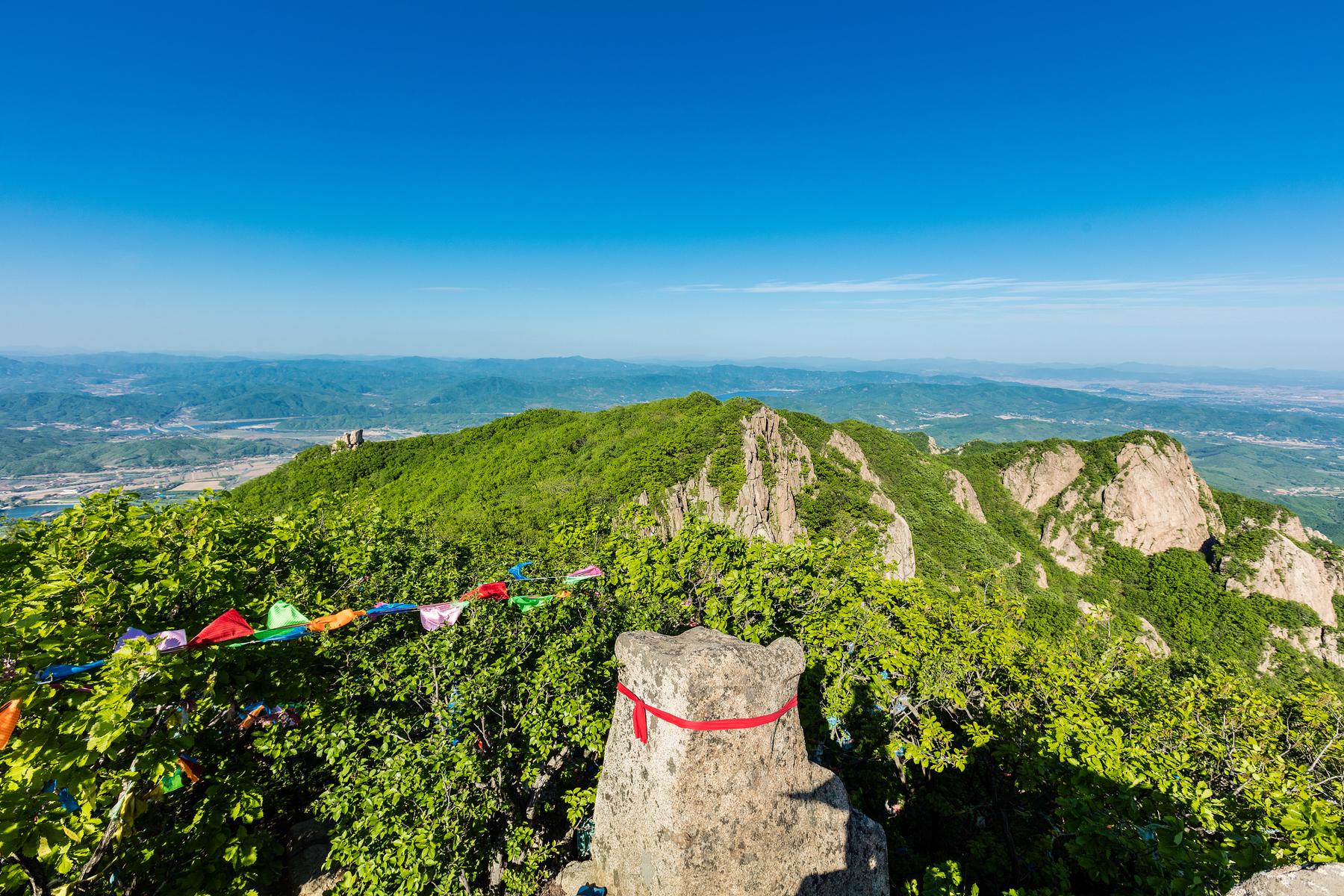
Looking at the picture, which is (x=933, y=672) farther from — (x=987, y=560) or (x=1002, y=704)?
(x=987, y=560)

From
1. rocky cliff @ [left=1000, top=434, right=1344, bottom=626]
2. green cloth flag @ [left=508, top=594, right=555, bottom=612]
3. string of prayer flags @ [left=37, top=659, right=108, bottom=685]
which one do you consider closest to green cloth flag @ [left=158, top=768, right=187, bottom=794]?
string of prayer flags @ [left=37, top=659, right=108, bottom=685]

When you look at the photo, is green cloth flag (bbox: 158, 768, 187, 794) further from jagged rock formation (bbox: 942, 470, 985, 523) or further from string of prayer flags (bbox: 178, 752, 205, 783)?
jagged rock formation (bbox: 942, 470, 985, 523)

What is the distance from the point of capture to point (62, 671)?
5.69 metres

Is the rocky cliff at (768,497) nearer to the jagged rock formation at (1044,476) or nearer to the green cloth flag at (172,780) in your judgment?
the green cloth flag at (172,780)

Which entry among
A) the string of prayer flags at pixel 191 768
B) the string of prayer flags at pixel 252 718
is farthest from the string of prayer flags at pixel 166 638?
the string of prayer flags at pixel 252 718

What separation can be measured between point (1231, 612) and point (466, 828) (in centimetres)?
8688

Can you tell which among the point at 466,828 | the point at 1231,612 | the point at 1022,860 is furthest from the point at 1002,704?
the point at 1231,612

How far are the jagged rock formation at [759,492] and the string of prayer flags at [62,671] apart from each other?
72.0 ft

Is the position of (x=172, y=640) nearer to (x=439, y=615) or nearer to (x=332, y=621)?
(x=332, y=621)

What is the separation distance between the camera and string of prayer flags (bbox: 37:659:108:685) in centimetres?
546

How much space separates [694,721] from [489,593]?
5.37 m

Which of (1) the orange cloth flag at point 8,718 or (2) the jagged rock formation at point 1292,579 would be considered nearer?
(1) the orange cloth flag at point 8,718

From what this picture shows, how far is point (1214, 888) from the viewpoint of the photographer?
16.8 ft

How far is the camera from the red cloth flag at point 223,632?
21.6ft
